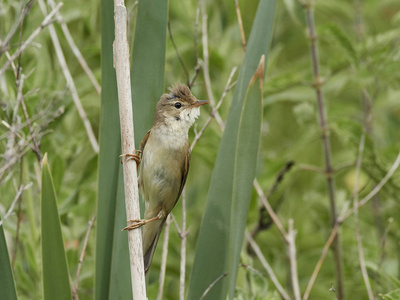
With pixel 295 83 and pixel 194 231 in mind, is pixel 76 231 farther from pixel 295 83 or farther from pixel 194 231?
pixel 295 83

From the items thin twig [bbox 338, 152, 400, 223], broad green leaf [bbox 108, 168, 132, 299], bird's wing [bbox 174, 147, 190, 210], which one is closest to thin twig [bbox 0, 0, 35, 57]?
broad green leaf [bbox 108, 168, 132, 299]

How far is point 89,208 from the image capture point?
2730 millimetres

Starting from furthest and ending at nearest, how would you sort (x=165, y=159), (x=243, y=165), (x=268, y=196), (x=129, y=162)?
(x=268, y=196), (x=165, y=159), (x=243, y=165), (x=129, y=162)

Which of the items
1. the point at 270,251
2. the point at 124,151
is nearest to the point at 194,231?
the point at 270,251

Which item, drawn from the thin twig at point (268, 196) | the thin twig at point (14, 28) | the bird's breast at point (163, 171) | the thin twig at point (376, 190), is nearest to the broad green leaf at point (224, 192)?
the bird's breast at point (163, 171)

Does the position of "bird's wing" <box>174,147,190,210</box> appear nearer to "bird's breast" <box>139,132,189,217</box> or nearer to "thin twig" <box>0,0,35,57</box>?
"bird's breast" <box>139,132,189,217</box>

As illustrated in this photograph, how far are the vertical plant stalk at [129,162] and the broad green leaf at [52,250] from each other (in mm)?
206

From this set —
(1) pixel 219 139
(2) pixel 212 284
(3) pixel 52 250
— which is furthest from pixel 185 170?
(1) pixel 219 139

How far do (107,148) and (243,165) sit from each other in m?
0.39

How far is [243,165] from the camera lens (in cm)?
172

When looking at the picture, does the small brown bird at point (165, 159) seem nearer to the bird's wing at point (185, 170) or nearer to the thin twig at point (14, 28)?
the bird's wing at point (185, 170)

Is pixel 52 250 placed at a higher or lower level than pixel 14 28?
lower

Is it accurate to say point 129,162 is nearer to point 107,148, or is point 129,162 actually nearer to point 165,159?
point 107,148

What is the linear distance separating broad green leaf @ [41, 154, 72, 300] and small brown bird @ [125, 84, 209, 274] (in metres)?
0.37
